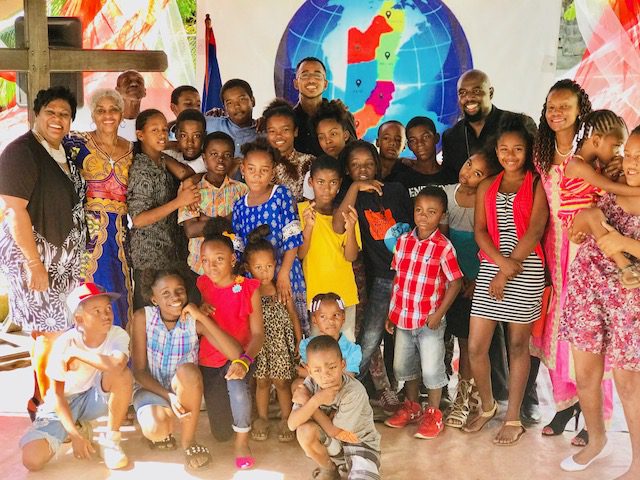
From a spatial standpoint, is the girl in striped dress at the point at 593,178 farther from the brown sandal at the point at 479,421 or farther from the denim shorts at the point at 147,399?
the denim shorts at the point at 147,399

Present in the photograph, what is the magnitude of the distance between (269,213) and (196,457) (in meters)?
1.08

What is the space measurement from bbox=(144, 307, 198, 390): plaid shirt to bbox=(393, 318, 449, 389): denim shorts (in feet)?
3.15

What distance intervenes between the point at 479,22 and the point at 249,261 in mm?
2620

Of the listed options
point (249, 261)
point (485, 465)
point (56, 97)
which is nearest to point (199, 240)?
point (249, 261)

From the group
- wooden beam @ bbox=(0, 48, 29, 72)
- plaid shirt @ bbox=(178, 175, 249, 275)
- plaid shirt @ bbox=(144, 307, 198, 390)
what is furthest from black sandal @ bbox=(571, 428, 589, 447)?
wooden beam @ bbox=(0, 48, 29, 72)

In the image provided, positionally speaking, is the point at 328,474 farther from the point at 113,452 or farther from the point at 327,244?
the point at 327,244

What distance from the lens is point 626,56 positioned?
4.96 meters

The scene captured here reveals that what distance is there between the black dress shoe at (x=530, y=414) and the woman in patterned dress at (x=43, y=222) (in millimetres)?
2139

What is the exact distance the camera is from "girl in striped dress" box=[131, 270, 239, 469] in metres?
3.12

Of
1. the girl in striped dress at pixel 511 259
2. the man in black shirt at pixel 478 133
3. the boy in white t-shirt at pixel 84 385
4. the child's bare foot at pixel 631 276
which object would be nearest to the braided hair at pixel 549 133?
the girl in striped dress at pixel 511 259

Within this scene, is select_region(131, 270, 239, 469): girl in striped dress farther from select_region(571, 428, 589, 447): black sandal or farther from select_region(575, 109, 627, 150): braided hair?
select_region(575, 109, 627, 150): braided hair

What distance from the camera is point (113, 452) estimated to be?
10.1 feet

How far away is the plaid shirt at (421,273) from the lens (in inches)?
135

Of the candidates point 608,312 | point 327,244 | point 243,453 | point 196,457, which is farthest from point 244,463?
point 608,312
